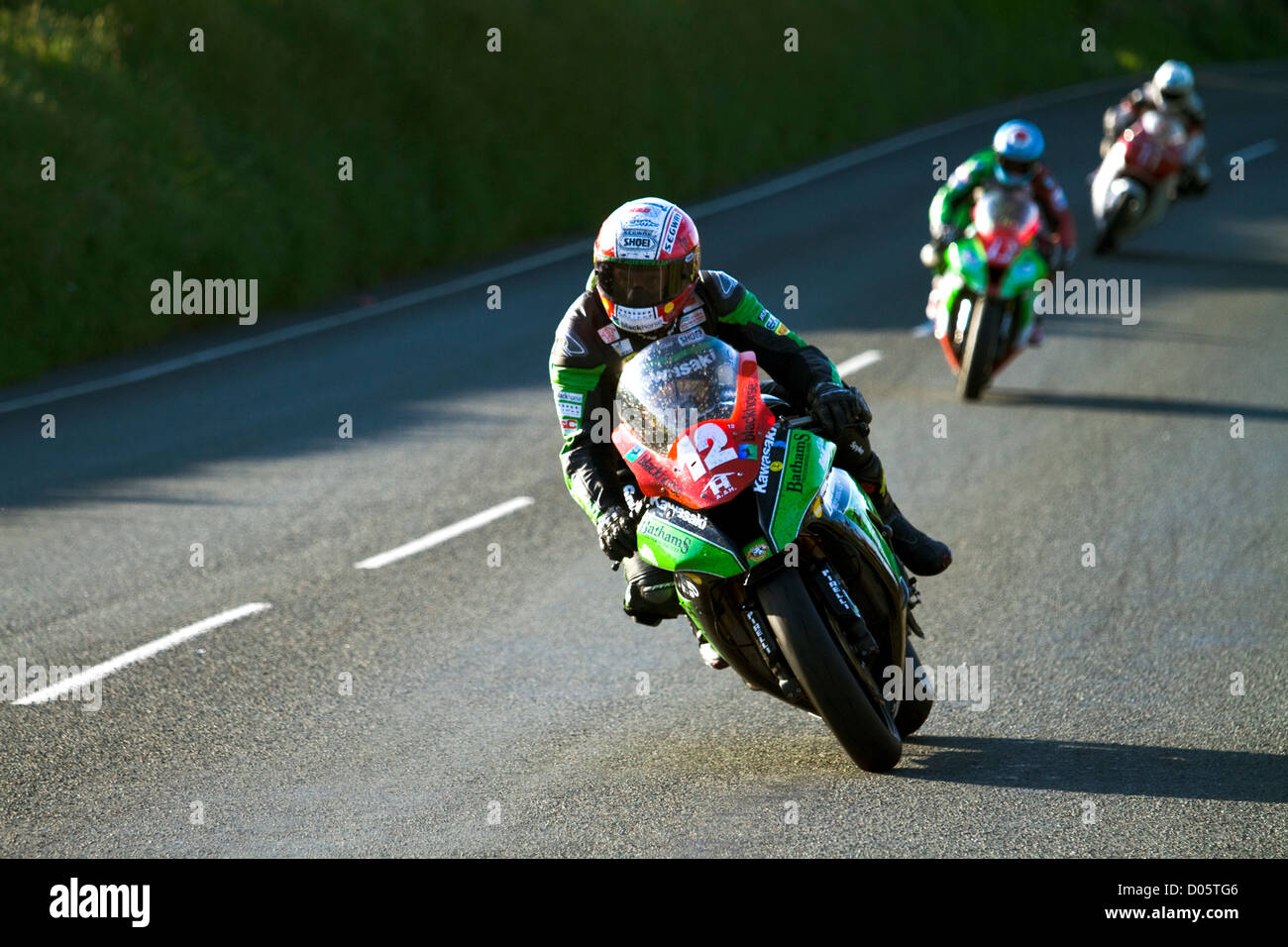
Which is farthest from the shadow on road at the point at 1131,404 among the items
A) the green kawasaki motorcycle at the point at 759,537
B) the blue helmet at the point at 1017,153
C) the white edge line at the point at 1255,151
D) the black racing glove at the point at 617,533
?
the white edge line at the point at 1255,151

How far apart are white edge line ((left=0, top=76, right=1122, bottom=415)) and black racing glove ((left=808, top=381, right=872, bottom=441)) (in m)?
9.94

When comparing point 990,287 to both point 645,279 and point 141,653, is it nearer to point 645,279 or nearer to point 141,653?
point 645,279

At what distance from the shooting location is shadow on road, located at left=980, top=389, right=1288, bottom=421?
1300 centimetres

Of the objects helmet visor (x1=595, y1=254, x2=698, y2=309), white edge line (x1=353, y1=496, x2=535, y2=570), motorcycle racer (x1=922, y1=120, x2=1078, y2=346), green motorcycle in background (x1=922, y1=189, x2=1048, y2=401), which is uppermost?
motorcycle racer (x1=922, y1=120, x2=1078, y2=346)

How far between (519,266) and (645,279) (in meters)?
15.6

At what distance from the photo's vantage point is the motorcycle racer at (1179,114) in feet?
64.6

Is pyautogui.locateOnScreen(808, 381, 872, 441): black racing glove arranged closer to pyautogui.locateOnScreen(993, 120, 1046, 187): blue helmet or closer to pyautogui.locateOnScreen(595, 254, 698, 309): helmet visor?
pyautogui.locateOnScreen(595, 254, 698, 309): helmet visor

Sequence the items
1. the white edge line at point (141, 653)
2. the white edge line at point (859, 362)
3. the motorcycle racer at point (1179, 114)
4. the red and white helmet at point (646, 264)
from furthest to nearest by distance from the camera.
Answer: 1. the motorcycle racer at point (1179, 114)
2. the white edge line at point (859, 362)
3. the white edge line at point (141, 653)
4. the red and white helmet at point (646, 264)

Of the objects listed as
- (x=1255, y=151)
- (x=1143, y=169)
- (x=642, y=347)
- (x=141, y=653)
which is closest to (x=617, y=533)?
(x=642, y=347)

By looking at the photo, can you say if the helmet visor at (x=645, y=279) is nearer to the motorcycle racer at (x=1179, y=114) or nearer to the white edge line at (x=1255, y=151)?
the motorcycle racer at (x=1179, y=114)

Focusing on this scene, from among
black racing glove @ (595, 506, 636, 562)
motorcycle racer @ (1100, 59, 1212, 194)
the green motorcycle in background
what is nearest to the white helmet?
motorcycle racer @ (1100, 59, 1212, 194)

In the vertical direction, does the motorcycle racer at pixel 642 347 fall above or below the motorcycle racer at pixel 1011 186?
below

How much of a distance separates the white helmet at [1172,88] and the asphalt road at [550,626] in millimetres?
4315
